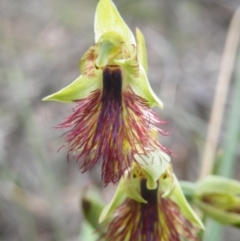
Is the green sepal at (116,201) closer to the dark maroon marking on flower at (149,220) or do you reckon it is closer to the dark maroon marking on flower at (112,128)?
the dark maroon marking on flower at (149,220)

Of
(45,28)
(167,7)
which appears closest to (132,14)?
(167,7)

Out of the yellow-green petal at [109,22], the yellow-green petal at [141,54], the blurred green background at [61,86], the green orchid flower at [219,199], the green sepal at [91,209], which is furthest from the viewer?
the blurred green background at [61,86]

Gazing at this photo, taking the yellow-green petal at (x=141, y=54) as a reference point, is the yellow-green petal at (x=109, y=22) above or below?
above

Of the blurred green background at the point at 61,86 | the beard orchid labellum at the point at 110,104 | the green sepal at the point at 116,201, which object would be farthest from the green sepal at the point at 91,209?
the blurred green background at the point at 61,86

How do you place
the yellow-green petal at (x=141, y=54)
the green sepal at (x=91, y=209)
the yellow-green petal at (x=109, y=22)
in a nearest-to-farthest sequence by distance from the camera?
1. the yellow-green petal at (x=109, y=22)
2. the yellow-green petal at (x=141, y=54)
3. the green sepal at (x=91, y=209)

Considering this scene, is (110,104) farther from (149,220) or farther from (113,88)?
(149,220)

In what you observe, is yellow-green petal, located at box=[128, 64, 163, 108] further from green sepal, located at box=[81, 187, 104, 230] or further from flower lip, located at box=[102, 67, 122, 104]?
green sepal, located at box=[81, 187, 104, 230]

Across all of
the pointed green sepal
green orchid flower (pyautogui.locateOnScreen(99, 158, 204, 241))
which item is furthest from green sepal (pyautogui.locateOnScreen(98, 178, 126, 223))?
the pointed green sepal

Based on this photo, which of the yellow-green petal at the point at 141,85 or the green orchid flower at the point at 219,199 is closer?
the yellow-green petal at the point at 141,85
